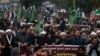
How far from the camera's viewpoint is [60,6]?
235 feet

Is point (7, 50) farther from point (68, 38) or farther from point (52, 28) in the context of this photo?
point (52, 28)

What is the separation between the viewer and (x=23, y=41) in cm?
1855

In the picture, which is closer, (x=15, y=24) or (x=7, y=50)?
(x=7, y=50)

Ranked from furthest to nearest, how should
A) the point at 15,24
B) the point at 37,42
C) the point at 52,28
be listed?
1. the point at 15,24
2. the point at 52,28
3. the point at 37,42

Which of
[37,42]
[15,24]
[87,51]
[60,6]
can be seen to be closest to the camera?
[87,51]

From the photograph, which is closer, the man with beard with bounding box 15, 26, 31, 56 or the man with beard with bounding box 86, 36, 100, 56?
the man with beard with bounding box 15, 26, 31, 56

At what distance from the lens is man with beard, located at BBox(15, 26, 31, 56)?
1738 centimetres

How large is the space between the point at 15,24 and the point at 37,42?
30.9 ft

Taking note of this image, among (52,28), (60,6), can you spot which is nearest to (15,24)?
(52,28)

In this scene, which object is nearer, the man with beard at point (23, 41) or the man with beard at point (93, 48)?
the man with beard at point (23, 41)

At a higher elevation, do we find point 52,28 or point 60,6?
point 52,28

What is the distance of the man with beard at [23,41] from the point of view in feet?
57.0

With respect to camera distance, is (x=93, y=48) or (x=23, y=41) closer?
(x=93, y=48)

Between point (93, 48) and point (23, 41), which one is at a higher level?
point (23, 41)
